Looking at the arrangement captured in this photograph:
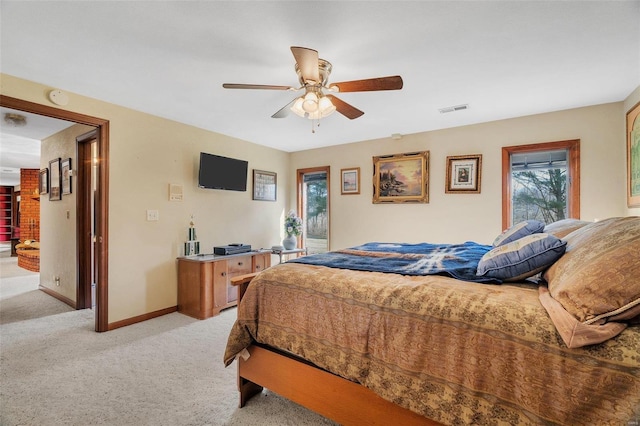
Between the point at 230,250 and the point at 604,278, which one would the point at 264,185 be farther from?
the point at 604,278

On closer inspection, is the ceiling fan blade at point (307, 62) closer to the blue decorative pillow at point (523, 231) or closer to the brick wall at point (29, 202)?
the blue decorative pillow at point (523, 231)

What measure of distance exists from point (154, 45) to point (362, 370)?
96.6 inches

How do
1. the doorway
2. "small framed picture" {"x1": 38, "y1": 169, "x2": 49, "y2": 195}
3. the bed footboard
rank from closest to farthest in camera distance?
the bed footboard < "small framed picture" {"x1": 38, "y1": 169, "x2": 49, "y2": 195} < the doorway

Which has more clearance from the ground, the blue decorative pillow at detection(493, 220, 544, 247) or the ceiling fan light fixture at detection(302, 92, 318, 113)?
the ceiling fan light fixture at detection(302, 92, 318, 113)

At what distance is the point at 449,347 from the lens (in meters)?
1.15

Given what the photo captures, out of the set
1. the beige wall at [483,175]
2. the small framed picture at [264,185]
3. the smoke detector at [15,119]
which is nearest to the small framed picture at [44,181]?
the smoke detector at [15,119]

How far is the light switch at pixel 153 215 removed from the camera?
11.0ft

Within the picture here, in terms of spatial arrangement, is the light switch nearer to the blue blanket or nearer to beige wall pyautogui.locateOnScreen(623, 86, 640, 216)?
the blue blanket

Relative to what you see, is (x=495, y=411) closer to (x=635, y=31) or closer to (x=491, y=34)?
(x=491, y=34)

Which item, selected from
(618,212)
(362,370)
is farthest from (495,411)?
(618,212)

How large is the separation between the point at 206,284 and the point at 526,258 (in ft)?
10.1

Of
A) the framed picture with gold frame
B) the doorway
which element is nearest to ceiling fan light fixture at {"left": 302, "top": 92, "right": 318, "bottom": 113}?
the framed picture with gold frame

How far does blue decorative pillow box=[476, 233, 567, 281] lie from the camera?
1435mm

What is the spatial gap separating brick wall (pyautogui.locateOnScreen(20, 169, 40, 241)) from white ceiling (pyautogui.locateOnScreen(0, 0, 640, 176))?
674cm
